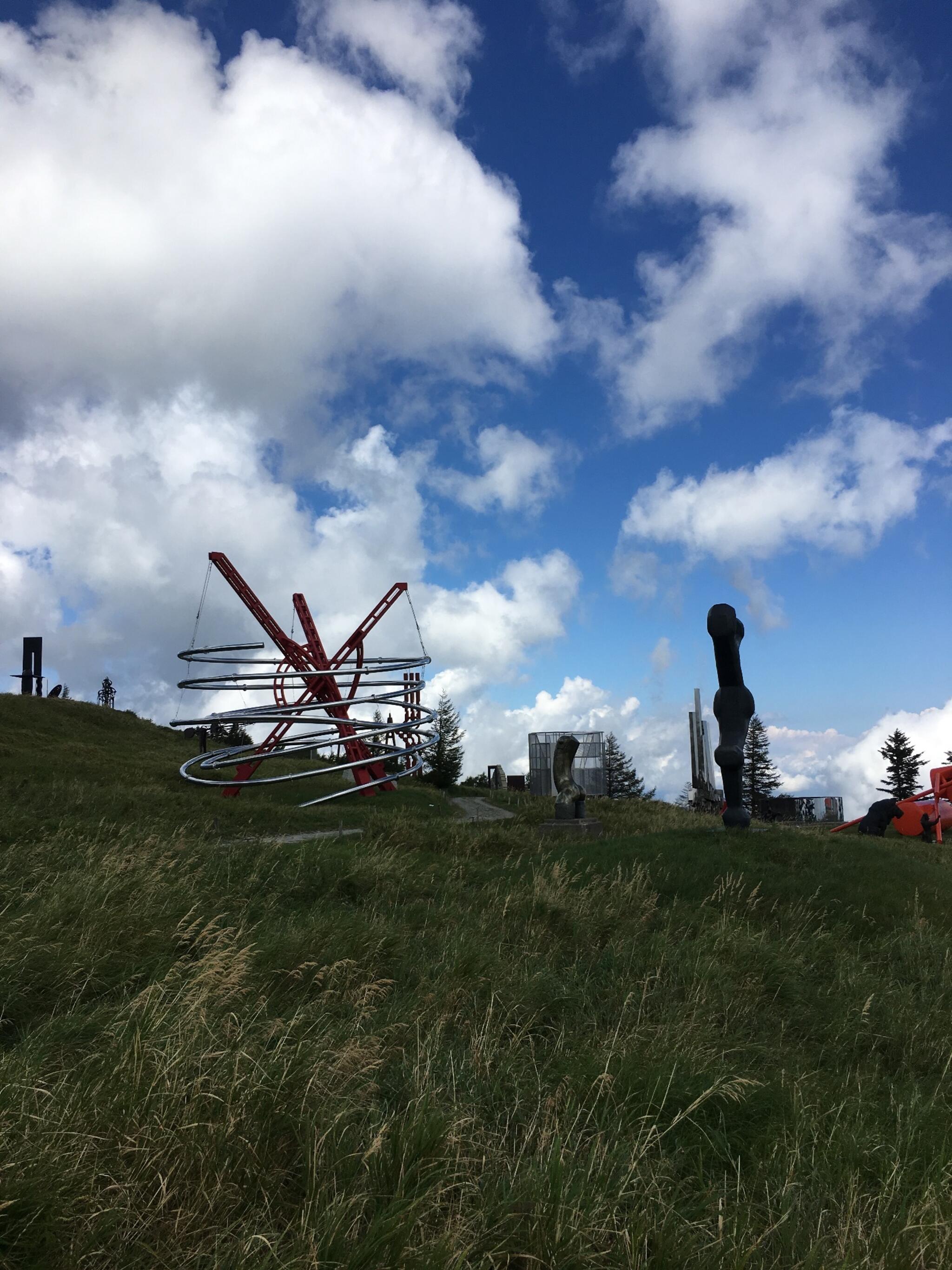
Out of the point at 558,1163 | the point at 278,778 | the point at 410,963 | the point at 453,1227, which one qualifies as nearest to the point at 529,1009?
the point at 410,963

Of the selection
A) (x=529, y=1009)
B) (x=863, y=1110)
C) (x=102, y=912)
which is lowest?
(x=863, y=1110)

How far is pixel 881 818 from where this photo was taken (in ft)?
81.3

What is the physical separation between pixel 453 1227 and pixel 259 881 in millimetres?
5658

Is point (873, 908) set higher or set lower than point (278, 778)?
lower

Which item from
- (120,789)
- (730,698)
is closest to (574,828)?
(730,698)

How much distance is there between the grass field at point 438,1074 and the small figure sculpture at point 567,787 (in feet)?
29.7

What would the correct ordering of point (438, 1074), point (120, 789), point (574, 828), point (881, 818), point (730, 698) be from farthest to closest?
point (881, 818) → point (120, 789) → point (574, 828) → point (730, 698) → point (438, 1074)

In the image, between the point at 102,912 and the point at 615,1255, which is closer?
the point at 615,1255

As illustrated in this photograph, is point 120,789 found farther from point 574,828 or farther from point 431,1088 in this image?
point 431,1088

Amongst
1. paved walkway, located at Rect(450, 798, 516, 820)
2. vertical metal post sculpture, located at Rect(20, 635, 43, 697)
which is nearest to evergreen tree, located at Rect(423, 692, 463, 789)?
paved walkway, located at Rect(450, 798, 516, 820)

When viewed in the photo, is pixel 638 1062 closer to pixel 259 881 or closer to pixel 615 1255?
pixel 615 1255

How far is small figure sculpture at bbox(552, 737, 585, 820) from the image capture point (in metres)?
18.8

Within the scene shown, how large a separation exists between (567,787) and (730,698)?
4.25 m

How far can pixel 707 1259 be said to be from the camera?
282 centimetres
